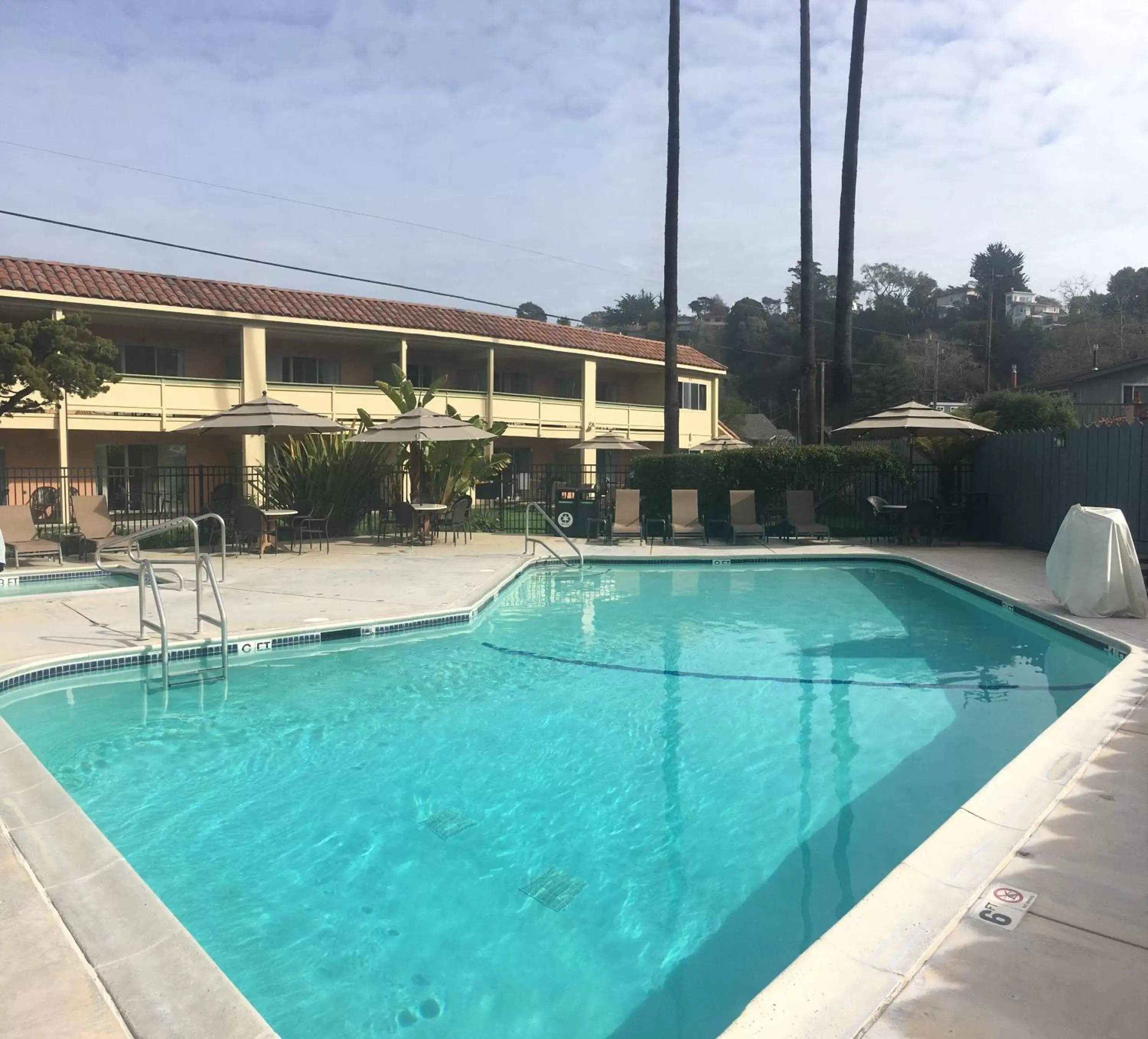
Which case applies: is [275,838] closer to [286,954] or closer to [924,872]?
[286,954]

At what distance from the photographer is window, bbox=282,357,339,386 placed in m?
27.7

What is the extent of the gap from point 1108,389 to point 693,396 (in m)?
16.0

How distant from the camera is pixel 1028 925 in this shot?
124 inches

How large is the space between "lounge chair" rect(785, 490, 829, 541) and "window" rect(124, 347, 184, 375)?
58.1ft

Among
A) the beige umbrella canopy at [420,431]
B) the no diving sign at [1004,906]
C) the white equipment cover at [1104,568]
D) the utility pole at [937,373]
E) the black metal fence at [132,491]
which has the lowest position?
the no diving sign at [1004,906]

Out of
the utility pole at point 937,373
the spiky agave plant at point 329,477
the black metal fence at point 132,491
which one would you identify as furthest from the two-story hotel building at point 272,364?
the utility pole at point 937,373


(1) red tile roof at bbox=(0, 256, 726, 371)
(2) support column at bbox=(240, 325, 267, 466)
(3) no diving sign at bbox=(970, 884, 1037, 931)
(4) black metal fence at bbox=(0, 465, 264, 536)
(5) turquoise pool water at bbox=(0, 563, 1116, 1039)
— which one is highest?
(1) red tile roof at bbox=(0, 256, 726, 371)

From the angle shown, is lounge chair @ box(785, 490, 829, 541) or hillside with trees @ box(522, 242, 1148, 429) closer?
lounge chair @ box(785, 490, 829, 541)

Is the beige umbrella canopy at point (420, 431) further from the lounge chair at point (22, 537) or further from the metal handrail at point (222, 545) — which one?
the lounge chair at point (22, 537)

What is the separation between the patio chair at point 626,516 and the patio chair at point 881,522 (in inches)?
179

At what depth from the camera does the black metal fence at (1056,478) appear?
1353 cm

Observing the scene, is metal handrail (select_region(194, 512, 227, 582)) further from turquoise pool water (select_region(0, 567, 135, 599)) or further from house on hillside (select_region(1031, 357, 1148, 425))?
house on hillside (select_region(1031, 357, 1148, 425))

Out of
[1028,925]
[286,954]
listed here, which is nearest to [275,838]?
[286,954]

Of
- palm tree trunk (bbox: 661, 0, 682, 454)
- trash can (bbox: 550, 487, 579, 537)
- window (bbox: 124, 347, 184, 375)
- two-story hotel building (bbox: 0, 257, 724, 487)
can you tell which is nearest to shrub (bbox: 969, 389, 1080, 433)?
palm tree trunk (bbox: 661, 0, 682, 454)
